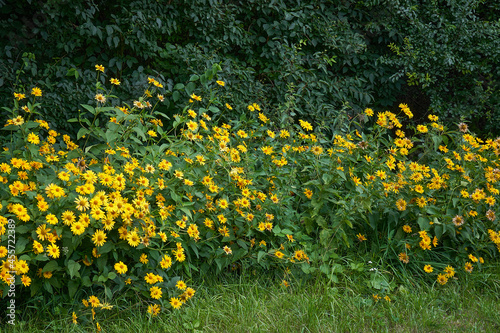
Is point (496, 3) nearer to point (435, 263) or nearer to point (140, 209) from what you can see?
point (435, 263)

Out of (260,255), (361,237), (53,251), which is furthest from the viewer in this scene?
(361,237)

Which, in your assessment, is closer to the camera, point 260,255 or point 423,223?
point 260,255

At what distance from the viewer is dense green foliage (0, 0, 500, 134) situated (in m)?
Result: 4.09

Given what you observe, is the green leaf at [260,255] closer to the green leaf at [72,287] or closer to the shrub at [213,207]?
the shrub at [213,207]

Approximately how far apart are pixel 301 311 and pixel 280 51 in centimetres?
288

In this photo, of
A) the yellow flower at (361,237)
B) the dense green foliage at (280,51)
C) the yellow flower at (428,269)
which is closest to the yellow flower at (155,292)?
the yellow flower at (361,237)

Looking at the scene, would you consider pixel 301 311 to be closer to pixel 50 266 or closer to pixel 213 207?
pixel 213 207

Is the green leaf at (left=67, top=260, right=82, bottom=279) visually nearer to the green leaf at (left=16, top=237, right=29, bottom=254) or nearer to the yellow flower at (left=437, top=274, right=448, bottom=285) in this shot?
the green leaf at (left=16, top=237, right=29, bottom=254)

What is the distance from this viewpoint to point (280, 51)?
15.4 feet

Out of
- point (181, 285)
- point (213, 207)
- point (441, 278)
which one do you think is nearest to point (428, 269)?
point (441, 278)

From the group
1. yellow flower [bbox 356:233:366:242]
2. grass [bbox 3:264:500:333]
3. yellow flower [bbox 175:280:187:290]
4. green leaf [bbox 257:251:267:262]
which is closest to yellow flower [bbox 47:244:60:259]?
grass [bbox 3:264:500:333]

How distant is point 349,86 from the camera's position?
196 inches

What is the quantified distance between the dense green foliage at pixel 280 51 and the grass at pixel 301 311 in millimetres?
1597

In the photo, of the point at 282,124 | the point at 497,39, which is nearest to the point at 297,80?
the point at 282,124
